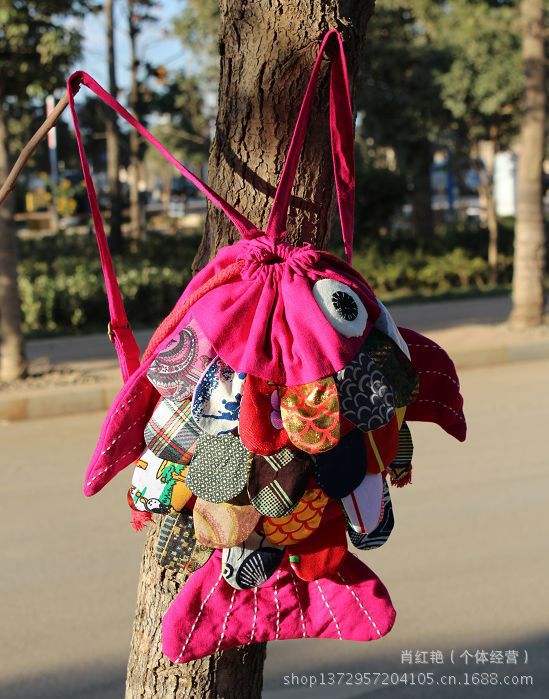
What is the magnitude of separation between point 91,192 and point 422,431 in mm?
5457

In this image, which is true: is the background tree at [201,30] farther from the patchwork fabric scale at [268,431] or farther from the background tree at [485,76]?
the patchwork fabric scale at [268,431]

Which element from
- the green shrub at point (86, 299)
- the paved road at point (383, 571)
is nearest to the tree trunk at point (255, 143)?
the paved road at point (383, 571)

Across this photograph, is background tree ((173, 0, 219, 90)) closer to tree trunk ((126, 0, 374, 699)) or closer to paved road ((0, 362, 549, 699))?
paved road ((0, 362, 549, 699))

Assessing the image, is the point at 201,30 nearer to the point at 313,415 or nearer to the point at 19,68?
the point at 19,68

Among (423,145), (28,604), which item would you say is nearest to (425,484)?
(28,604)

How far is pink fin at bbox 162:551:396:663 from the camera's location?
167 centimetres

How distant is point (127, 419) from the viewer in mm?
1650

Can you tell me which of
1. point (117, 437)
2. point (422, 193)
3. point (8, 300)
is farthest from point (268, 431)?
point (422, 193)

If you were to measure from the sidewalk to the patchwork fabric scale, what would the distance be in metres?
6.21

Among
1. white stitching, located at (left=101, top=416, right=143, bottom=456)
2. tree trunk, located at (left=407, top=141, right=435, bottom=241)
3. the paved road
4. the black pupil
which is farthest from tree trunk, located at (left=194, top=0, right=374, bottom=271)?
tree trunk, located at (left=407, top=141, right=435, bottom=241)

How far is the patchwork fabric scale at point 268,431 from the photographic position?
4.92ft

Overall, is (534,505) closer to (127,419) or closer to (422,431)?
(422,431)

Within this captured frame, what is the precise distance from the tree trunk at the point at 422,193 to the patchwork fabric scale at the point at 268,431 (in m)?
15.9

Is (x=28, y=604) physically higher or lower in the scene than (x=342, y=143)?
lower
